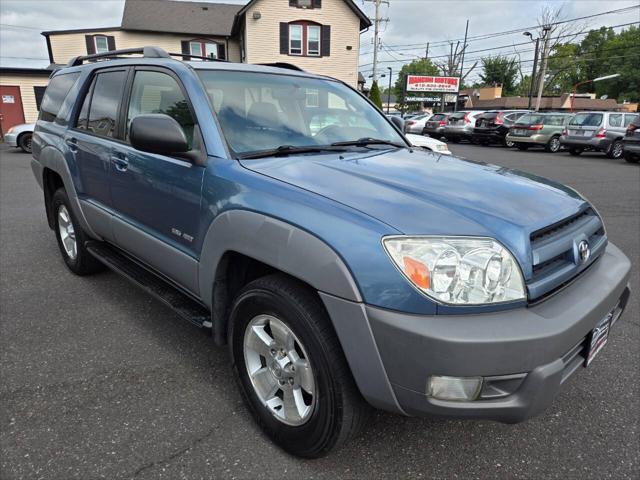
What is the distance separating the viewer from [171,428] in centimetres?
230

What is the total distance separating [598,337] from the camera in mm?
2043

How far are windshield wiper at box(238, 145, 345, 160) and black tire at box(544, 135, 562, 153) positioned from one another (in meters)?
18.6

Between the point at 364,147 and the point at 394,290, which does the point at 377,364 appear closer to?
the point at 394,290

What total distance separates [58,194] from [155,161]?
207 cm

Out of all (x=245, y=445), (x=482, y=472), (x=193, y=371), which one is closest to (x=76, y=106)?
(x=193, y=371)

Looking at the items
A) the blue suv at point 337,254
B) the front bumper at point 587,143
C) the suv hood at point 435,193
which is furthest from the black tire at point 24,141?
the front bumper at point 587,143

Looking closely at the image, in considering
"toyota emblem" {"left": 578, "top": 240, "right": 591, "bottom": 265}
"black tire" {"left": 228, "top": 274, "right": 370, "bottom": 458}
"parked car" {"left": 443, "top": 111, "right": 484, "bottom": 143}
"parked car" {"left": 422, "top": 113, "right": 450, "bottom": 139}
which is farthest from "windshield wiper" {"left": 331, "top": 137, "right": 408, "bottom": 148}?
"parked car" {"left": 422, "top": 113, "right": 450, "bottom": 139}

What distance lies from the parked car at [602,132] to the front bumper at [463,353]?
17161 millimetres

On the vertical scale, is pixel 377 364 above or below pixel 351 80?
below

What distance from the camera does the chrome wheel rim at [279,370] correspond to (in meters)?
2.01

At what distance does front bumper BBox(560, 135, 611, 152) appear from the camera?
631 inches

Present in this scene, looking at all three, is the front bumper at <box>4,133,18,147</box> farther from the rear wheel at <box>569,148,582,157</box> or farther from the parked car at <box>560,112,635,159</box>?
the rear wheel at <box>569,148,582,157</box>

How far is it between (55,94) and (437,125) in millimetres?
21954

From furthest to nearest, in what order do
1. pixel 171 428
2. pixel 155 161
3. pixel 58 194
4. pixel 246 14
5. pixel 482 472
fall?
pixel 246 14
pixel 58 194
pixel 155 161
pixel 171 428
pixel 482 472
